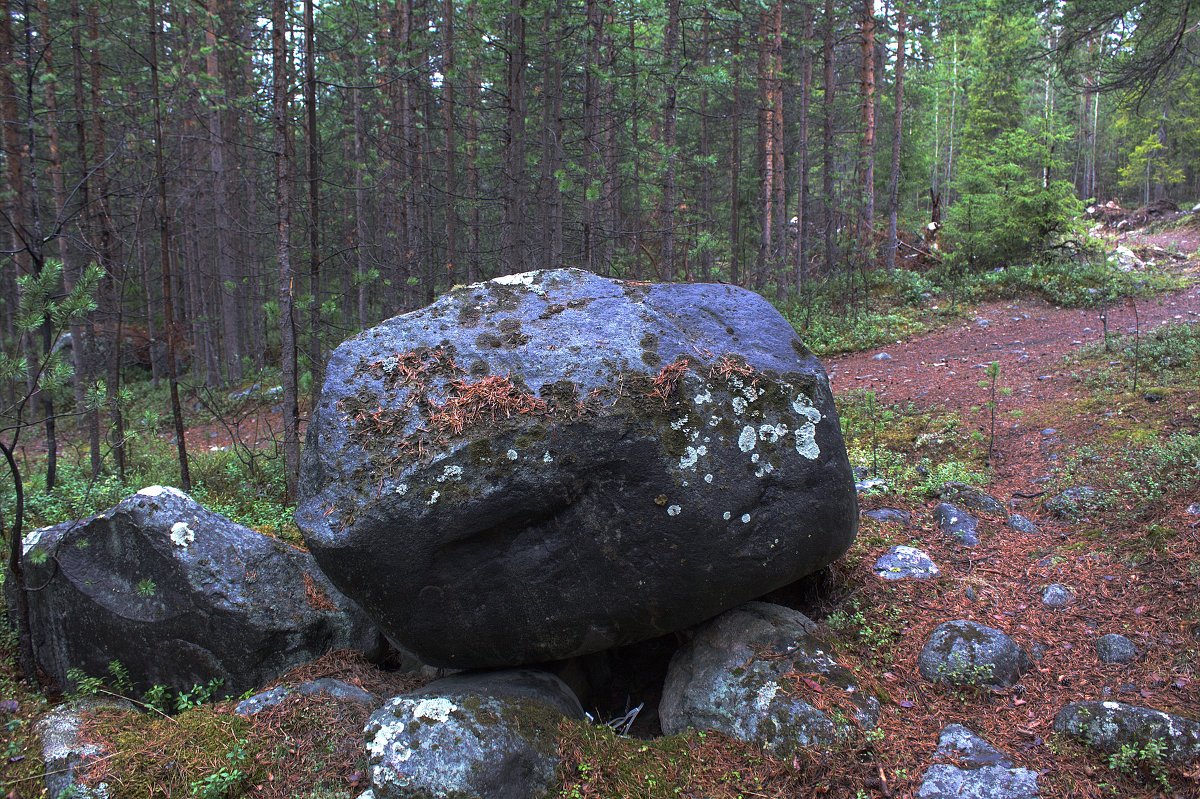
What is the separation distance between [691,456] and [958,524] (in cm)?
325

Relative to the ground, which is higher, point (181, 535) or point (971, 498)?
point (181, 535)

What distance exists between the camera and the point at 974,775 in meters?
3.25

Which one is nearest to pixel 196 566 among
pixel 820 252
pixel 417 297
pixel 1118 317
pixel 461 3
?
pixel 417 297

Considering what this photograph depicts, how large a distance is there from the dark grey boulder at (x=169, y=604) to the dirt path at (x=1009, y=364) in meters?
6.67

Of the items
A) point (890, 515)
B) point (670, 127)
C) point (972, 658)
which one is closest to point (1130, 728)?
point (972, 658)

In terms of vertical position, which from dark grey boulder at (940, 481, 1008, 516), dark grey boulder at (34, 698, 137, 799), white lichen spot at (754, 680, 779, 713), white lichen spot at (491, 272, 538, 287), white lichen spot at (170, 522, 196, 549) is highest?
white lichen spot at (491, 272, 538, 287)

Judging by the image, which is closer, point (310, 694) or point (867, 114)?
point (310, 694)

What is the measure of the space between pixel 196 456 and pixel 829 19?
692 inches

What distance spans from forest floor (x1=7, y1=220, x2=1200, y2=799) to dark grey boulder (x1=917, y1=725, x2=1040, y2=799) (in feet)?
0.22

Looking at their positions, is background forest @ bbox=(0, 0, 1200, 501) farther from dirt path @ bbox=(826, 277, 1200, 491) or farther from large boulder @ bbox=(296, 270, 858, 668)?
dirt path @ bbox=(826, 277, 1200, 491)

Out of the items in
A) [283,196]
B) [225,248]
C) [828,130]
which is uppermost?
[828,130]

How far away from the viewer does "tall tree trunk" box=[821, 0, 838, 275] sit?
1745 centimetres

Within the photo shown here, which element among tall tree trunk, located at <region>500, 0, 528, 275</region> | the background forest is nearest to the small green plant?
the background forest

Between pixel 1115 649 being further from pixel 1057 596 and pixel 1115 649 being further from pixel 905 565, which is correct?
pixel 905 565
